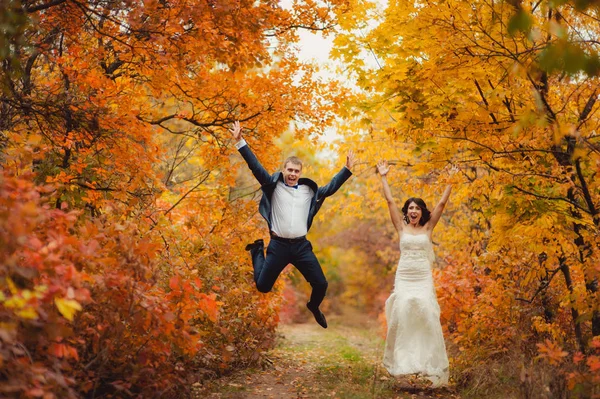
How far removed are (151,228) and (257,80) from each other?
2.69 metres

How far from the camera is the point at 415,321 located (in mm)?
6457

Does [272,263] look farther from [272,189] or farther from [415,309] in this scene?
[415,309]

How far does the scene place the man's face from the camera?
19.9 feet

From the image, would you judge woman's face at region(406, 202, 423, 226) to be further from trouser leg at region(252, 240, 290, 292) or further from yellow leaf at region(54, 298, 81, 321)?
yellow leaf at region(54, 298, 81, 321)

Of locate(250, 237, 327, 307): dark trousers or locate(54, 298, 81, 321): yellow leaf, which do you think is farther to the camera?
locate(250, 237, 327, 307): dark trousers

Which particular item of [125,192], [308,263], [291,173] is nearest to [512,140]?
[291,173]

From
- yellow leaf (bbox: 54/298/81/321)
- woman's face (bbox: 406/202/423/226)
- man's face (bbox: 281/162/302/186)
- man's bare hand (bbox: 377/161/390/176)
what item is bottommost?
yellow leaf (bbox: 54/298/81/321)

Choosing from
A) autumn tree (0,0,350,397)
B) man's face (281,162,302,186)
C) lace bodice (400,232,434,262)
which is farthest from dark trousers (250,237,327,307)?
lace bodice (400,232,434,262)

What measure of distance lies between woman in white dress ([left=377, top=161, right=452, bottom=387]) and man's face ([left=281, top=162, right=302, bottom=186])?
1118 mm

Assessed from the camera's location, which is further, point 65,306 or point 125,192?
point 125,192

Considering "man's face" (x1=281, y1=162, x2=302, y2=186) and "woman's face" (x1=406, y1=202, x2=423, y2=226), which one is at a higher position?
"man's face" (x1=281, y1=162, x2=302, y2=186)

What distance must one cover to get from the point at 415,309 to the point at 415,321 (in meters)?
0.14

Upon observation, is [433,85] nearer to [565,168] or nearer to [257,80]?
[565,168]

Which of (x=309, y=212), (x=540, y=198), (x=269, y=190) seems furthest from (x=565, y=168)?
(x=269, y=190)
